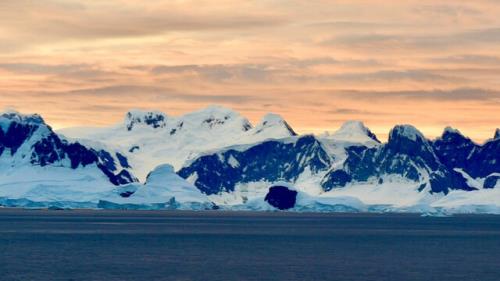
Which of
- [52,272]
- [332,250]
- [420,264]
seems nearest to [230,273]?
[52,272]

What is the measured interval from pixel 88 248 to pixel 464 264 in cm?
6935

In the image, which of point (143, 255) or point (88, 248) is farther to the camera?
point (88, 248)

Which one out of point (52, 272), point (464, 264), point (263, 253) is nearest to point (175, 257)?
point (263, 253)

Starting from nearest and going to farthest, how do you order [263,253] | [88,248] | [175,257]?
[175,257], [263,253], [88,248]

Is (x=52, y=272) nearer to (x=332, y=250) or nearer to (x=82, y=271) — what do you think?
(x=82, y=271)

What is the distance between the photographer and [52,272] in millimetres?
134375

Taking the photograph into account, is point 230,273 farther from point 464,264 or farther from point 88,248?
point 88,248

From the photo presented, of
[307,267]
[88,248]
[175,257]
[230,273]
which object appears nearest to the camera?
[230,273]

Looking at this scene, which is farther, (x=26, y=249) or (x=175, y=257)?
(x=26, y=249)

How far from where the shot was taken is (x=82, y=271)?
13550 centimetres

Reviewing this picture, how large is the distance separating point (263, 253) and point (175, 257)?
18812 millimetres

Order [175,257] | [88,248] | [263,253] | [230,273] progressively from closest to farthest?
[230,273] < [175,257] < [263,253] < [88,248]

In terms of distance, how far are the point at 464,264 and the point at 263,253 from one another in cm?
3604

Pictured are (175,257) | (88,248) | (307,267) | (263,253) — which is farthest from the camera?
(88,248)
